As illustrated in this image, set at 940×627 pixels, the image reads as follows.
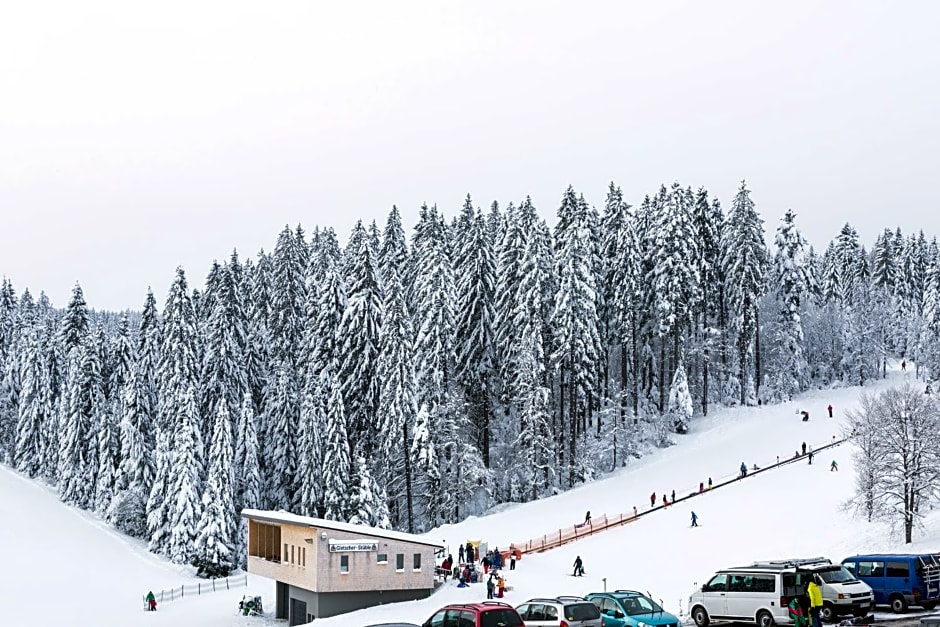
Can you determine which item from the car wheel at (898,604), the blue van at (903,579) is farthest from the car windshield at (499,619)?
the car wheel at (898,604)

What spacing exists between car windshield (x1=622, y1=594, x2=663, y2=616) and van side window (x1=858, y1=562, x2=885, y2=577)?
320 inches

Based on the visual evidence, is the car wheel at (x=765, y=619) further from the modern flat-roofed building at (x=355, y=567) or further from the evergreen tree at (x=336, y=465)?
the evergreen tree at (x=336, y=465)

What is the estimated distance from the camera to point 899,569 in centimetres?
2967

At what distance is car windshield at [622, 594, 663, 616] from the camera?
26.9 metres

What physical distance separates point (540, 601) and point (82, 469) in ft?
228

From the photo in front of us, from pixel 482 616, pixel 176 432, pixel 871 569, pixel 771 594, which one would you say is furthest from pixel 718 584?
pixel 176 432

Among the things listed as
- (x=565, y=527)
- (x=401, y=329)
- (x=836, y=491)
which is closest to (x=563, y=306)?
(x=401, y=329)

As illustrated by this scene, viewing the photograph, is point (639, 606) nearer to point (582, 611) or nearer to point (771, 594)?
point (582, 611)

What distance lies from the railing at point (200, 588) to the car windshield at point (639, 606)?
4415 centimetres

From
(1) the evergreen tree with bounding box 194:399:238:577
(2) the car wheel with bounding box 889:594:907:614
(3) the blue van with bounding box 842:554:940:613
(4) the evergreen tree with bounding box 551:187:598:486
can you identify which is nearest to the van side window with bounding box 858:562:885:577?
(3) the blue van with bounding box 842:554:940:613

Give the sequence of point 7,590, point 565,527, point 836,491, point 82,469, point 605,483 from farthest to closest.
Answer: point 82,469, point 605,483, point 7,590, point 565,527, point 836,491

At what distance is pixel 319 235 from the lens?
96.1m

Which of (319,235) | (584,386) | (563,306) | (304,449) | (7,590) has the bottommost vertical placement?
(7,590)

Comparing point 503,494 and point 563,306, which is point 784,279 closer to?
point 563,306
